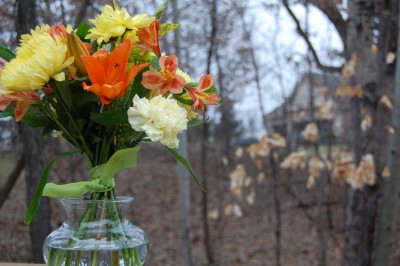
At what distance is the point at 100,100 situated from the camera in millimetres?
797

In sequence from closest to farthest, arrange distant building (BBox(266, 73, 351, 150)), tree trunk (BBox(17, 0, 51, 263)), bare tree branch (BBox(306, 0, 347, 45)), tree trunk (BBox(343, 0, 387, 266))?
1. tree trunk (BBox(17, 0, 51, 263))
2. tree trunk (BBox(343, 0, 387, 266))
3. bare tree branch (BBox(306, 0, 347, 45))
4. distant building (BBox(266, 73, 351, 150))

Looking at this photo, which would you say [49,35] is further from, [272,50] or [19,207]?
[272,50]

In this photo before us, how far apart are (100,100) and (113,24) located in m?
0.13

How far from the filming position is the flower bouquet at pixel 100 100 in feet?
2.52

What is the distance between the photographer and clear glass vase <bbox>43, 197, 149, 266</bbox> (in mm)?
826

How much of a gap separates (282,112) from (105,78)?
3.31 m

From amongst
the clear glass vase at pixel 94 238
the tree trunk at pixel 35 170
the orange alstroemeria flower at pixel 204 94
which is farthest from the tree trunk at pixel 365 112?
the clear glass vase at pixel 94 238

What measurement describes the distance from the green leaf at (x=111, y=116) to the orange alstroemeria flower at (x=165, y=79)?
6 cm

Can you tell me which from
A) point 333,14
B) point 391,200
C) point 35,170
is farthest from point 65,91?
point 333,14

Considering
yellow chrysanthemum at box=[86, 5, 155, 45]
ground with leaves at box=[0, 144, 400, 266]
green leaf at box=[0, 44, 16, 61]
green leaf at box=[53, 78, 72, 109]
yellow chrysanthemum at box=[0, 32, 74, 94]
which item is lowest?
ground with leaves at box=[0, 144, 400, 266]

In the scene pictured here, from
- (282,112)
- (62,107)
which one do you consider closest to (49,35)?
(62,107)

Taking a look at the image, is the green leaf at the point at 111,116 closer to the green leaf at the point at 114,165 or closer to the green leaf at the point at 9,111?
the green leaf at the point at 114,165

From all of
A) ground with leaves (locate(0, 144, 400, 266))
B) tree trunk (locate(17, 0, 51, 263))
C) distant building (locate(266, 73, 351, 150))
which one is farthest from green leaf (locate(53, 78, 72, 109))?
distant building (locate(266, 73, 351, 150))

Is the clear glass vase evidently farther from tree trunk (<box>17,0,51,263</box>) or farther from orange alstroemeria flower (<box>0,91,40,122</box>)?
tree trunk (<box>17,0,51,263</box>)
